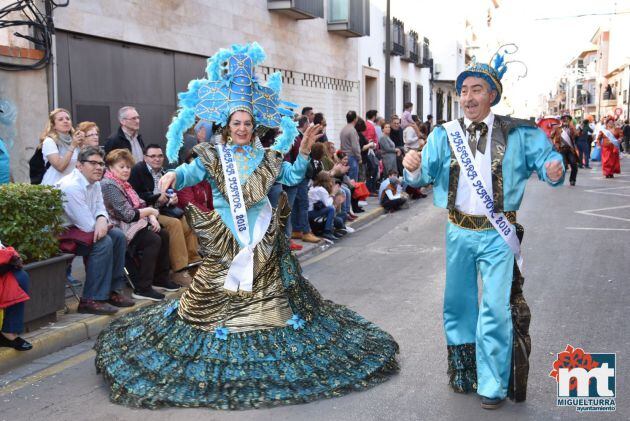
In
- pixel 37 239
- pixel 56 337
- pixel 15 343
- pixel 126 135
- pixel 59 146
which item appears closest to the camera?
pixel 15 343

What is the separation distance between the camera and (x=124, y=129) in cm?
852

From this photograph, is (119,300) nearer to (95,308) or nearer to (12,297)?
(95,308)

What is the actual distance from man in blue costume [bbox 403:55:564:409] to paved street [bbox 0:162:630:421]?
30 cm

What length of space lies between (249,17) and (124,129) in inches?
325

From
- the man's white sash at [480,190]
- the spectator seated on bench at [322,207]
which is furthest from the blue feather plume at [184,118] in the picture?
the spectator seated on bench at [322,207]

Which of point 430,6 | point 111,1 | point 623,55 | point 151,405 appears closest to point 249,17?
point 111,1

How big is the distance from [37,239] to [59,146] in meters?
2.10

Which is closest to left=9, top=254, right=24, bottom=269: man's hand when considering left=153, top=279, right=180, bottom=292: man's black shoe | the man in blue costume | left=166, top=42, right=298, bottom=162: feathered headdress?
left=166, top=42, right=298, bottom=162: feathered headdress

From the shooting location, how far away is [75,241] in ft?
21.2

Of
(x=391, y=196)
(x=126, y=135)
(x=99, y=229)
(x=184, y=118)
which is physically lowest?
(x=391, y=196)

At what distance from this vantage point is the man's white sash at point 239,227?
4828 millimetres

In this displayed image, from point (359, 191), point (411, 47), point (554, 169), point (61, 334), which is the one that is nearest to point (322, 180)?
point (359, 191)

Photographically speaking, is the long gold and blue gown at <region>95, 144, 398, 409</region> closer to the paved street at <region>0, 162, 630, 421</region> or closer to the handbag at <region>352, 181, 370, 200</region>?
the paved street at <region>0, 162, 630, 421</region>

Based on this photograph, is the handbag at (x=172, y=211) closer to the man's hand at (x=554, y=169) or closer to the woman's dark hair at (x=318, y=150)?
the woman's dark hair at (x=318, y=150)
